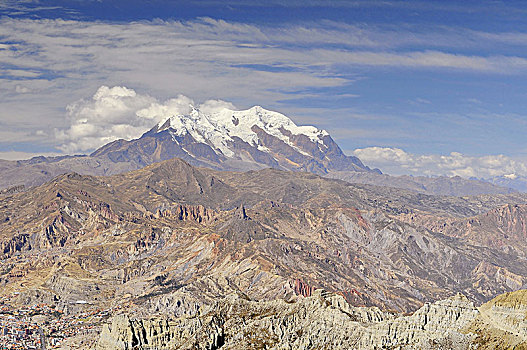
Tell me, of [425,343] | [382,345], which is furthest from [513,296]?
[382,345]

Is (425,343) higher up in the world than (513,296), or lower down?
lower down

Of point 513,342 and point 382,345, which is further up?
point 513,342

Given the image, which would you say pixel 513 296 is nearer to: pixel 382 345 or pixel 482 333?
pixel 482 333

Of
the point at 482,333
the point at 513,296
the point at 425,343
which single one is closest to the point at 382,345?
the point at 425,343

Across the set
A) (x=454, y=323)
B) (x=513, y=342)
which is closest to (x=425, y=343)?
(x=454, y=323)

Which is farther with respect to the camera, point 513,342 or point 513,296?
point 513,296

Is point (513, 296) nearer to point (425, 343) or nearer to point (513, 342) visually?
point (513, 342)

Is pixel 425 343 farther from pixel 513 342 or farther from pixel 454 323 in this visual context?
pixel 513 342

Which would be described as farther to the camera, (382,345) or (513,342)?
(382,345)
